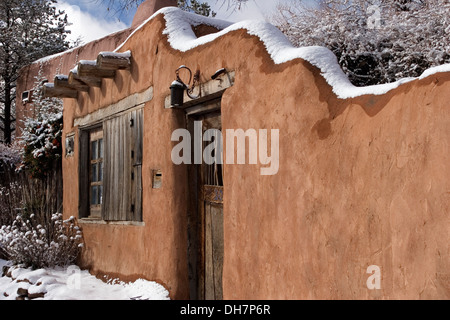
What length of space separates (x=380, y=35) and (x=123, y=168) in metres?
3.84

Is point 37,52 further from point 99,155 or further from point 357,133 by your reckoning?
point 357,133

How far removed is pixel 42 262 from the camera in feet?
23.4

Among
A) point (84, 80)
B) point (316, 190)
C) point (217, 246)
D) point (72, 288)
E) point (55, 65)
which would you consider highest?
point (55, 65)

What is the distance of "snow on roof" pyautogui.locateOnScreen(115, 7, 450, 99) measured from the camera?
297cm

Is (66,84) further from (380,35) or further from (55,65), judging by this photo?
(55,65)

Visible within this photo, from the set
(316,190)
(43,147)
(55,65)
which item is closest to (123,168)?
(316,190)

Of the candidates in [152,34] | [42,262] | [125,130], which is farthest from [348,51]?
[42,262]

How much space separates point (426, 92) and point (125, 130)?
4.30m

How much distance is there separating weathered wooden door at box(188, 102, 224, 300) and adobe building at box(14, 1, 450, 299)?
0.02 metres

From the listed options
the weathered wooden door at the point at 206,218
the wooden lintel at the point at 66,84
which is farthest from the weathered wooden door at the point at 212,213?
the wooden lintel at the point at 66,84

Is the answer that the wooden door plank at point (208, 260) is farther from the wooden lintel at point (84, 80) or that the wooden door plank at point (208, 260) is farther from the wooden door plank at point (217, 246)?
the wooden lintel at point (84, 80)

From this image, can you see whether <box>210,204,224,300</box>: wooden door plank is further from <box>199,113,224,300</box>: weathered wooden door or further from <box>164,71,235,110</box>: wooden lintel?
<box>164,71,235,110</box>: wooden lintel

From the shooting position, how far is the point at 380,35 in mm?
6684
